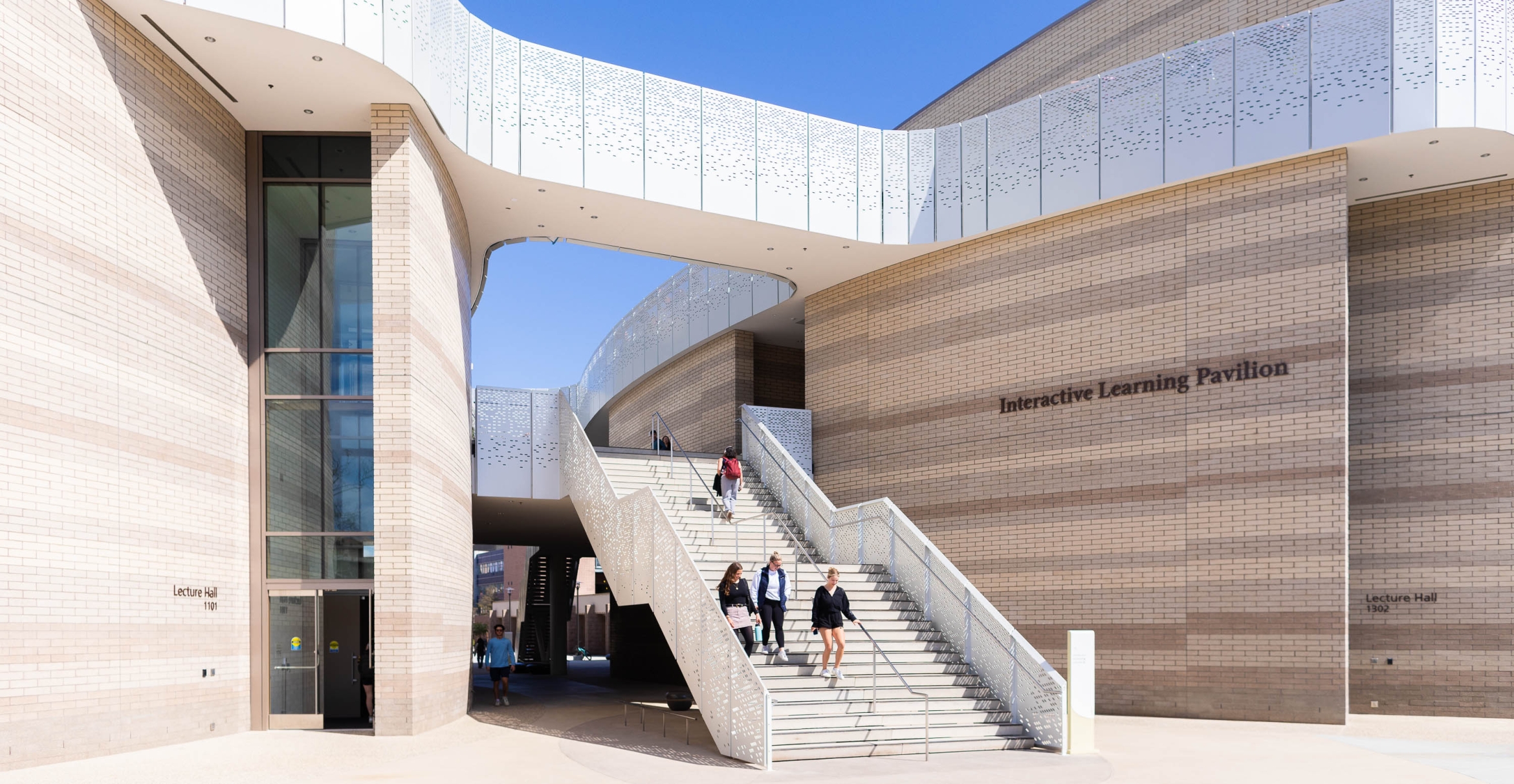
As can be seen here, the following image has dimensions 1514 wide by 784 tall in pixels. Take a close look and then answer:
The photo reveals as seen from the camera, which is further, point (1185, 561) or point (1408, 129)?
point (1185, 561)

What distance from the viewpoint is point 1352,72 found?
14844mm

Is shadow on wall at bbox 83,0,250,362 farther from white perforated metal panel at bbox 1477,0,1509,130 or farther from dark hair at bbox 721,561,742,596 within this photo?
white perforated metal panel at bbox 1477,0,1509,130

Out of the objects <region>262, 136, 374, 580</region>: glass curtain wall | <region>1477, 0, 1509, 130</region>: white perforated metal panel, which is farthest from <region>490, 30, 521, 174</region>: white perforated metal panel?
<region>1477, 0, 1509, 130</region>: white perforated metal panel

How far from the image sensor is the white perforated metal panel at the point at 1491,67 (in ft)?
47.1

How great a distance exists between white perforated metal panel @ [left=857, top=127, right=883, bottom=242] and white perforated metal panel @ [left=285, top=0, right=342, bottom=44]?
9.51m

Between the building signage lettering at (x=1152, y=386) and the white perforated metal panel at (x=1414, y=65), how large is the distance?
3.53 m

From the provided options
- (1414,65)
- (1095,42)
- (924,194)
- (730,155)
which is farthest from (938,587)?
(1095,42)

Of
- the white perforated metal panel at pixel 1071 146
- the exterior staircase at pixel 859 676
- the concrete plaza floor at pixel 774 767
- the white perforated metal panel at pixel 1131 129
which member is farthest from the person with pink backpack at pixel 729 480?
the white perforated metal panel at pixel 1131 129

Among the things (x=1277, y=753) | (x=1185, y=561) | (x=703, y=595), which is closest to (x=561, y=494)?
(x=703, y=595)

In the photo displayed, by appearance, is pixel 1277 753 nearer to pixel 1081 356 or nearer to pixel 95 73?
pixel 1081 356

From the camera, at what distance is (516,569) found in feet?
246

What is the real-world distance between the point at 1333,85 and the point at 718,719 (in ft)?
38.2

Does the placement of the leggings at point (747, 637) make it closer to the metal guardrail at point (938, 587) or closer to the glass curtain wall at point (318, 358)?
the metal guardrail at point (938, 587)

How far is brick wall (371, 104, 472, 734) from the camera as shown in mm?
12859
